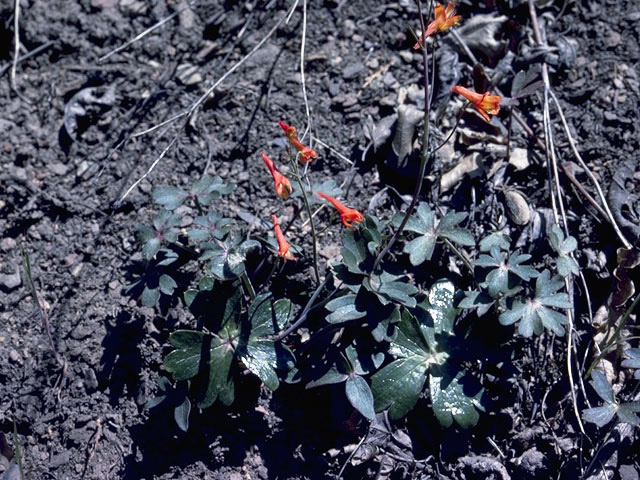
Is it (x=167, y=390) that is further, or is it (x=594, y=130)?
(x=594, y=130)

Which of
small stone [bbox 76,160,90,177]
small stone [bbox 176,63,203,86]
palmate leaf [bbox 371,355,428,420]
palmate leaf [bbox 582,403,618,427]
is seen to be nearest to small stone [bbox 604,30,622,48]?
palmate leaf [bbox 582,403,618,427]

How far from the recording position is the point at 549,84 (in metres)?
3.36

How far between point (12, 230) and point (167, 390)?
1.40 m

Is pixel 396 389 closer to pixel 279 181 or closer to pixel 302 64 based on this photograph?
pixel 279 181

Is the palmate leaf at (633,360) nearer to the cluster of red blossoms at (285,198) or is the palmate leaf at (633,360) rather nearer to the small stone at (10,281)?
the cluster of red blossoms at (285,198)

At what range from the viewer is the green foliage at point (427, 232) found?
2.64 meters

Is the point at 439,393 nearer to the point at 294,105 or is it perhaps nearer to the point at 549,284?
the point at 549,284

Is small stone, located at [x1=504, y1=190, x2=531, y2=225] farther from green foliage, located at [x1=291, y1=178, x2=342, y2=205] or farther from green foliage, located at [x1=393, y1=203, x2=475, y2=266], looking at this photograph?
green foliage, located at [x1=291, y1=178, x2=342, y2=205]

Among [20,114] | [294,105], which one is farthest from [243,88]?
[20,114]

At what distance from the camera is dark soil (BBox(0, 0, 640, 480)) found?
2766 millimetres

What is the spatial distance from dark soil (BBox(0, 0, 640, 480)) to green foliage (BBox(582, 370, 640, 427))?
211 millimetres

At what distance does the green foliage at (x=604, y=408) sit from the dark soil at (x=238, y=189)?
0.69 ft

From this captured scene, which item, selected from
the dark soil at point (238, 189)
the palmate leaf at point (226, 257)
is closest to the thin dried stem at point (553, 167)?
the dark soil at point (238, 189)

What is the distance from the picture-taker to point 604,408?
8.43ft
